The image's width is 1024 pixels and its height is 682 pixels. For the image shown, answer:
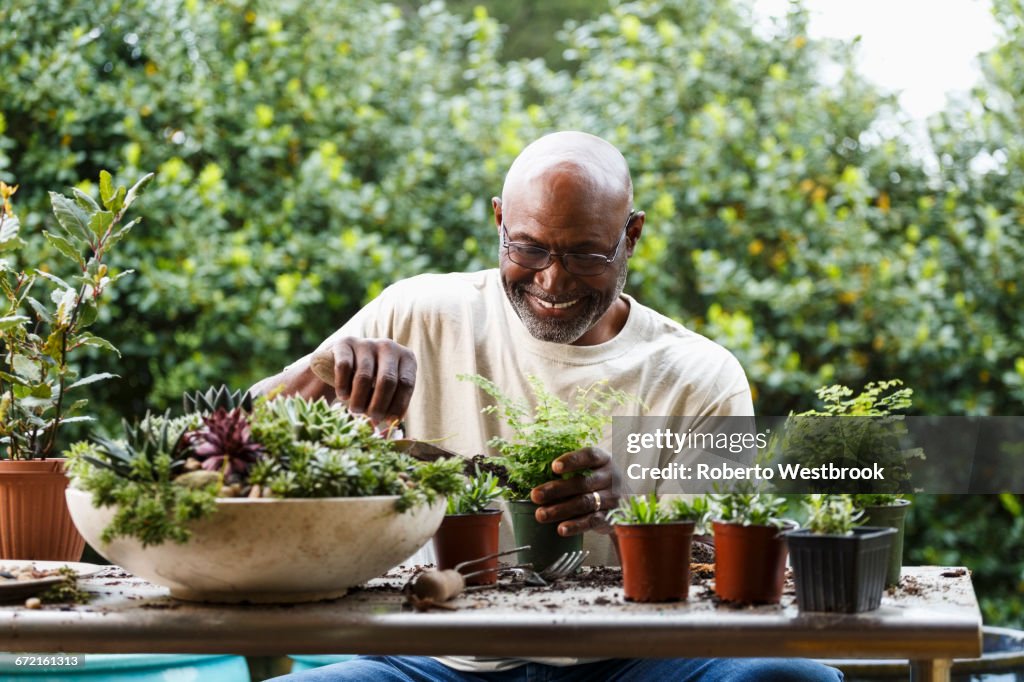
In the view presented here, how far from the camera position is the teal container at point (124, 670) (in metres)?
2.77

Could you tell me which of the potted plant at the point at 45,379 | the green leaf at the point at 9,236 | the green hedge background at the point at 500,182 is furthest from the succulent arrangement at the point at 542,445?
the green hedge background at the point at 500,182

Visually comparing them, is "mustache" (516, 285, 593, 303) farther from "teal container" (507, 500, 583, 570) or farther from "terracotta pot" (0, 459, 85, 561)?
"terracotta pot" (0, 459, 85, 561)

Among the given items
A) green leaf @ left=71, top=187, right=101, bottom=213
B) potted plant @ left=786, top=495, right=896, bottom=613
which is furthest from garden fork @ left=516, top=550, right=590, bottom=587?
green leaf @ left=71, top=187, right=101, bottom=213

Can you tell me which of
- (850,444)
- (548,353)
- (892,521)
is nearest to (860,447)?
(850,444)

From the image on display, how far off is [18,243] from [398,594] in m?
1.10

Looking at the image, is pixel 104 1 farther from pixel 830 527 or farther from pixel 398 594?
pixel 830 527

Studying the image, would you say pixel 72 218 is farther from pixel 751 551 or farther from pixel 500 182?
pixel 500 182

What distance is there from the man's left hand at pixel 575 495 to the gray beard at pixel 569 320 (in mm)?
678

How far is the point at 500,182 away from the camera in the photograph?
15.9 feet

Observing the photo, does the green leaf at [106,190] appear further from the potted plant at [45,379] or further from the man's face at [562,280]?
the man's face at [562,280]

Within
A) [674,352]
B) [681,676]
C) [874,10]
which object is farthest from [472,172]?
[681,676]

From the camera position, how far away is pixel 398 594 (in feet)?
6.16

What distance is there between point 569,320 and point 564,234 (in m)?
0.23

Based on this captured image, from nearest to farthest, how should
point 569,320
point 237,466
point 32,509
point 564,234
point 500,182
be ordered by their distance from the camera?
point 237,466 < point 32,509 < point 564,234 < point 569,320 < point 500,182
